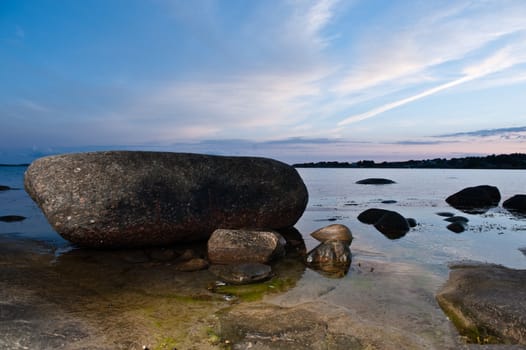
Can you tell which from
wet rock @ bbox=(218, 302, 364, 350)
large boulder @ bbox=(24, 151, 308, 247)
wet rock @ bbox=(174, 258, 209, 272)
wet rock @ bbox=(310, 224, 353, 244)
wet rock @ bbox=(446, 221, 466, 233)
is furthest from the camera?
wet rock @ bbox=(446, 221, 466, 233)

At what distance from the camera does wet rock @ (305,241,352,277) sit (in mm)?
7027

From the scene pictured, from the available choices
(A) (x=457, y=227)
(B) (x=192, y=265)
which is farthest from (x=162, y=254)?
(A) (x=457, y=227)

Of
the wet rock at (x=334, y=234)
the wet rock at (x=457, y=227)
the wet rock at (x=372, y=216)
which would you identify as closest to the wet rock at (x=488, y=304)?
the wet rock at (x=334, y=234)

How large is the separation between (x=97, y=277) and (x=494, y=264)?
26.7 feet

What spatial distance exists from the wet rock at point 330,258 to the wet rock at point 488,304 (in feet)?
6.37

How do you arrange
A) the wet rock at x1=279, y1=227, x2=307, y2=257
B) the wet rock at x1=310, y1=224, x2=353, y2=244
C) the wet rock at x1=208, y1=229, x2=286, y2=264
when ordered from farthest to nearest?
1. the wet rock at x1=310, y1=224, x2=353, y2=244
2. the wet rock at x1=279, y1=227, x2=307, y2=257
3. the wet rock at x1=208, y1=229, x2=286, y2=264

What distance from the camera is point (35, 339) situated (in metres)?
3.81

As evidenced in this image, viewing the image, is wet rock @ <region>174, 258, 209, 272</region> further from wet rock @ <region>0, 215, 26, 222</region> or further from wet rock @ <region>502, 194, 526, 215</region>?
wet rock @ <region>502, 194, 526, 215</region>

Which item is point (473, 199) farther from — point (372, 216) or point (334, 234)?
point (334, 234)

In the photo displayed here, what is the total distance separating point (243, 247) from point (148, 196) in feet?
9.09

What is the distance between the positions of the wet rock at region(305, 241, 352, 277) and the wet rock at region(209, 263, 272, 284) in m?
1.19

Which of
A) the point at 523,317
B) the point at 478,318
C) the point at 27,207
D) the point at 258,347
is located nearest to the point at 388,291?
the point at 478,318

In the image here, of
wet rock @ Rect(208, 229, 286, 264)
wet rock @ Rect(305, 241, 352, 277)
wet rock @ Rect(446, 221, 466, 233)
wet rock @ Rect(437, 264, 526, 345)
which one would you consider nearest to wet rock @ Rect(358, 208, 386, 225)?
wet rock @ Rect(446, 221, 466, 233)

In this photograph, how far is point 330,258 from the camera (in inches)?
285
